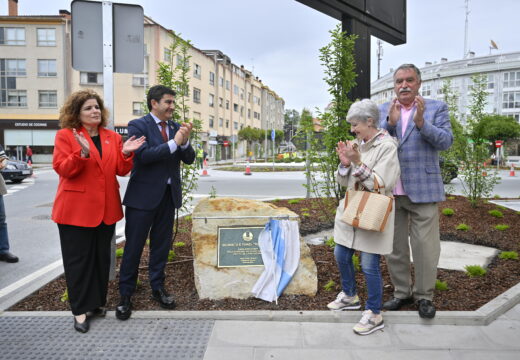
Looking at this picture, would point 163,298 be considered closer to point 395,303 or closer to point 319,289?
point 319,289

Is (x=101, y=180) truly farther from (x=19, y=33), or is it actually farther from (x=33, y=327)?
(x=19, y=33)

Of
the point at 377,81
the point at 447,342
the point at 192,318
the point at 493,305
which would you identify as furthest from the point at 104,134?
the point at 377,81

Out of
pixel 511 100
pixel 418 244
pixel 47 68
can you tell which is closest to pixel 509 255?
pixel 418 244

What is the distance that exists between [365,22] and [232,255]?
311cm

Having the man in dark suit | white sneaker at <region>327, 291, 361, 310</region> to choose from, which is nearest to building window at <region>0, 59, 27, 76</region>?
the man in dark suit

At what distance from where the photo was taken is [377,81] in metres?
86.2

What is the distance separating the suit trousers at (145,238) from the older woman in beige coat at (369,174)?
1580 millimetres

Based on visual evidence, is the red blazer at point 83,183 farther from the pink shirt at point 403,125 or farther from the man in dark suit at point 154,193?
the pink shirt at point 403,125

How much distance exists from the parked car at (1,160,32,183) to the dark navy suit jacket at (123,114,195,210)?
1600 cm

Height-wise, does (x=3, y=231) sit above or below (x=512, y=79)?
below

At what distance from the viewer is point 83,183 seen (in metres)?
3.33

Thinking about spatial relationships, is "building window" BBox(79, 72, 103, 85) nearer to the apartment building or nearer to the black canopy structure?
the apartment building

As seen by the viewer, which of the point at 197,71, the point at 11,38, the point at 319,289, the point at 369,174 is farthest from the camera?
the point at 197,71

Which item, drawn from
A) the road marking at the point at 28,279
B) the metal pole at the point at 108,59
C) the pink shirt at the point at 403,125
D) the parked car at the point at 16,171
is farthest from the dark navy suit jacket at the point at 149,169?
the parked car at the point at 16,171
